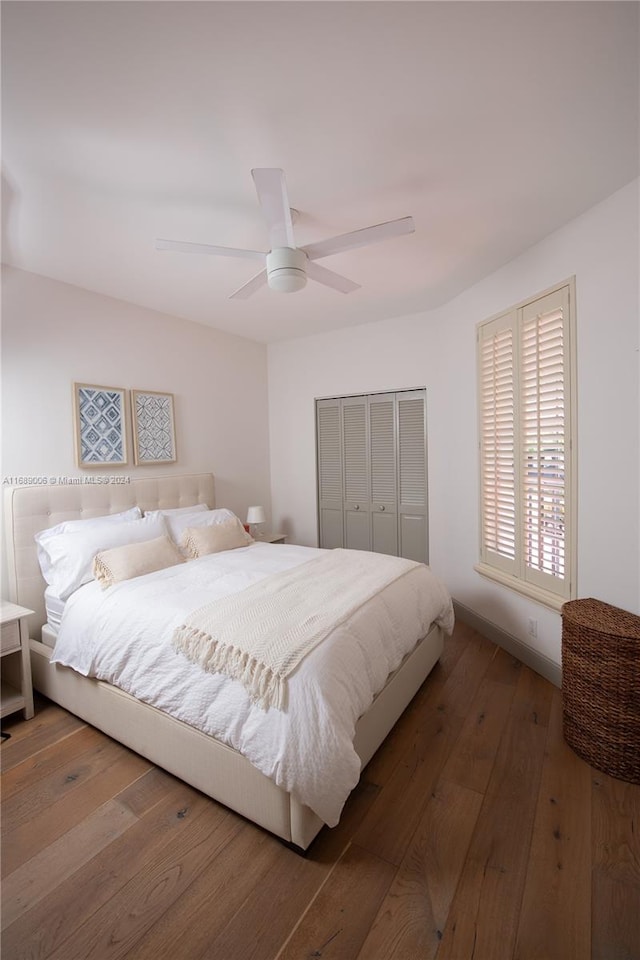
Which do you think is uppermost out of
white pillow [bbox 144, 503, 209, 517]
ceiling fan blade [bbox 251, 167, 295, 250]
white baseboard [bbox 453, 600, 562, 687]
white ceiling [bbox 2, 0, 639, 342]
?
white ceiling [bbox 2, 0, 639, 342]

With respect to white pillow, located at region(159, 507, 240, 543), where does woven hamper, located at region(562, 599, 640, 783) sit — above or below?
below

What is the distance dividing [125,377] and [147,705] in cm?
241

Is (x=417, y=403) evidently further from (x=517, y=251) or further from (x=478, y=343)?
(x=517, y=251)

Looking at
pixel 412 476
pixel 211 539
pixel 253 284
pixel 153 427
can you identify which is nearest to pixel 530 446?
pixel 412 476

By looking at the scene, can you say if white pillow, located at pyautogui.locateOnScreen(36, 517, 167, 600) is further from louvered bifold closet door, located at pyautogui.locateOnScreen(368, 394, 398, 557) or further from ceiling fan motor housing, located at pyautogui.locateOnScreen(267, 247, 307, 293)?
louvered bifold closet door, located at pyautogui.locateOnScreen(368, 394, 398, 557)

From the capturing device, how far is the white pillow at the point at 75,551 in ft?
8.02

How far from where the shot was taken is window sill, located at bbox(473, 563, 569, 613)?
245 centimetres

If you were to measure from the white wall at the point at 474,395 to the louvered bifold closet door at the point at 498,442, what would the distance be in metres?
0.14

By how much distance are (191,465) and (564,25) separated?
3448 millimetres

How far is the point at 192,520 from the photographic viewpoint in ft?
10.7

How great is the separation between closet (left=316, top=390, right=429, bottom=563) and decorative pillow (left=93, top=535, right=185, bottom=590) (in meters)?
2.02

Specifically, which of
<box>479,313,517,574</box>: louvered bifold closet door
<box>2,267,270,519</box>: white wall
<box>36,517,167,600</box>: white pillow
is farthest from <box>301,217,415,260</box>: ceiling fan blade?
<box>36,517,167,600</box>: white pillow

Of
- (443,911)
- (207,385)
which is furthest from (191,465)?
(443,911)

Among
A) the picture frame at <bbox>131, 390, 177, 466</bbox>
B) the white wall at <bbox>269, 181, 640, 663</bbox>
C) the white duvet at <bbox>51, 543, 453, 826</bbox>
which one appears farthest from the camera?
the picture frame at <bbox>131, 390, 177, 466</bbox>
